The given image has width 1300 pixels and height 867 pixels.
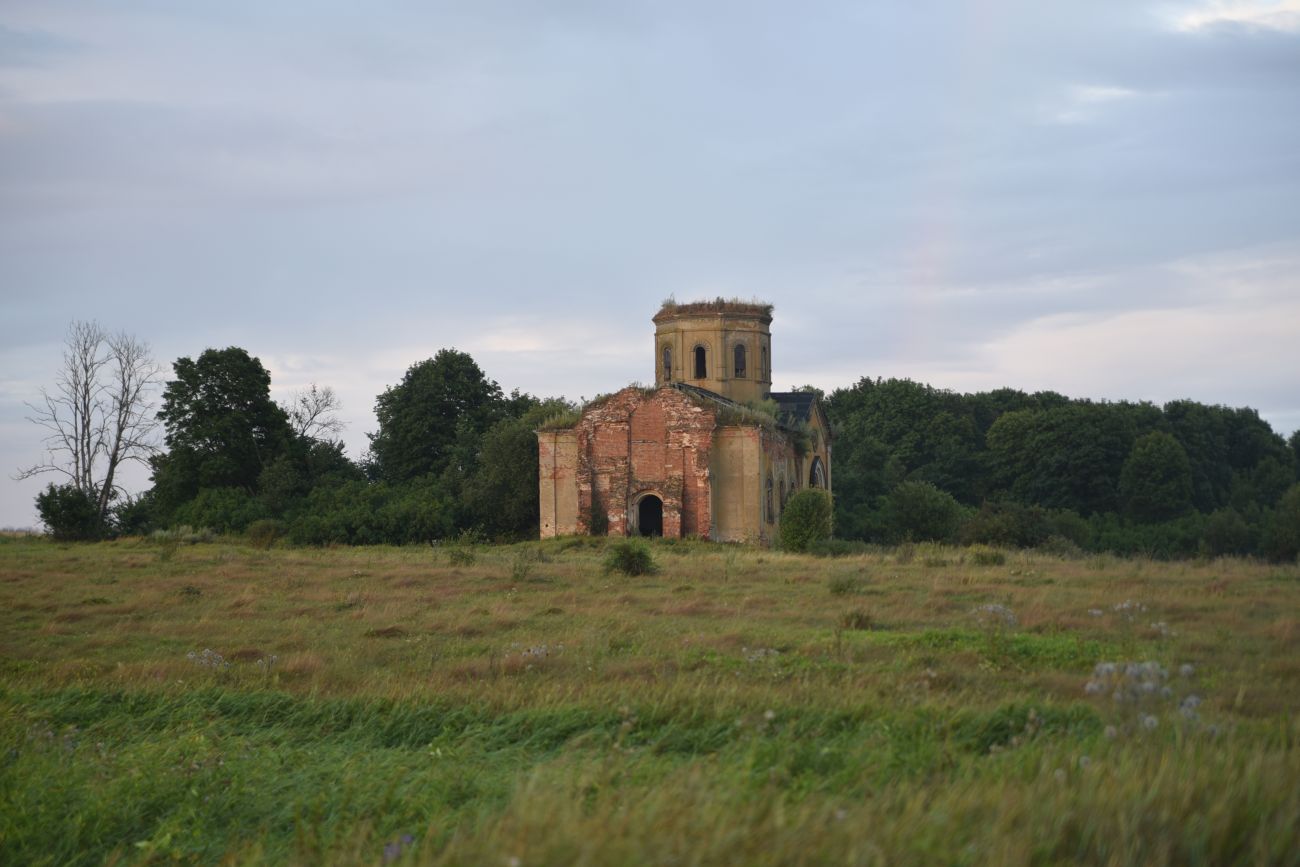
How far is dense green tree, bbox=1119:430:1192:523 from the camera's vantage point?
5800 centimetres

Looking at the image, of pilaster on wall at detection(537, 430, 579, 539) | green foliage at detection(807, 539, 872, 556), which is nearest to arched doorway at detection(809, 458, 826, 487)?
pilaster on wall at detection(537, 430, 579, 539)

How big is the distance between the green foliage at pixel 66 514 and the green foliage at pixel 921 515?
2926 cm

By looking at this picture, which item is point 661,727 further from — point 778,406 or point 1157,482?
point 1157,482

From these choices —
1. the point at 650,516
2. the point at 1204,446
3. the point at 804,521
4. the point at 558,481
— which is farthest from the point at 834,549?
the point at 1204,446

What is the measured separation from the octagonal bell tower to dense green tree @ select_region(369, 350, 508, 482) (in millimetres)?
10174

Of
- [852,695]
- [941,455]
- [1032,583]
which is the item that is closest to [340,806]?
[852,695]

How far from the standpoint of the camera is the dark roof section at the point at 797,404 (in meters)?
44.9

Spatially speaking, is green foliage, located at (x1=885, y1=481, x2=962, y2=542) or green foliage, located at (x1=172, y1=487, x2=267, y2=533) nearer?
green foliage, located at (x1=172, y1=487, x2=267, y2=533)

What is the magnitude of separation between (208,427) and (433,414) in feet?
32.0

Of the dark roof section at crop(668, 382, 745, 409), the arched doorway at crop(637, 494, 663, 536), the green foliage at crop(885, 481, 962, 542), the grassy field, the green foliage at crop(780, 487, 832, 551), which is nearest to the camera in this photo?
the grassy field

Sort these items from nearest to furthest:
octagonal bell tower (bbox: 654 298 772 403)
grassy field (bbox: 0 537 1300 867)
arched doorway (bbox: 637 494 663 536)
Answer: grassy field (bbox: 0 537 1300 867) → arched doorway (bbox: 637 494 663 536) → octagonal bell tower (bbox: 654 298 772 403)

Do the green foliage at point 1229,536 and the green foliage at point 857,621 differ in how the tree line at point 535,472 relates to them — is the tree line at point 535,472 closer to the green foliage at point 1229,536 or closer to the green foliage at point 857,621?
the green foliage at point 1229,536

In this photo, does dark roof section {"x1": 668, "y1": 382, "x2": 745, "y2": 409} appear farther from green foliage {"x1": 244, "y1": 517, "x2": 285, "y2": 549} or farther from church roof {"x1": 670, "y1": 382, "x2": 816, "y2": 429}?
green foliage {"x1": 244, "y1": 517, "x2": 285, "y2": 549}

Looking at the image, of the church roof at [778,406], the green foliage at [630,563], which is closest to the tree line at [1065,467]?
the church roof at [778,406]
